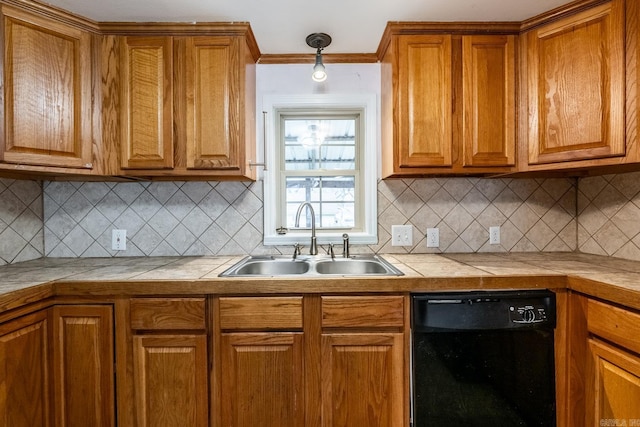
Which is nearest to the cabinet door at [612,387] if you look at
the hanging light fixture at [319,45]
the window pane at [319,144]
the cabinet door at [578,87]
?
the cabinet door at [578,87]

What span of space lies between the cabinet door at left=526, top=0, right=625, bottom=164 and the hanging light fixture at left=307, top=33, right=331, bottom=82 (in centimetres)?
107

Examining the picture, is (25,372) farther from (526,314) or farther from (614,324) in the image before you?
(614,324)

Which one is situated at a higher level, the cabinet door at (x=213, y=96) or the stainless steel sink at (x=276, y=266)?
the cabinet door at (x=213, y=96)

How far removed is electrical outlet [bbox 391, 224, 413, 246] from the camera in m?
1.94

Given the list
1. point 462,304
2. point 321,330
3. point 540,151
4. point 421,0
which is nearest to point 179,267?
point 321,330

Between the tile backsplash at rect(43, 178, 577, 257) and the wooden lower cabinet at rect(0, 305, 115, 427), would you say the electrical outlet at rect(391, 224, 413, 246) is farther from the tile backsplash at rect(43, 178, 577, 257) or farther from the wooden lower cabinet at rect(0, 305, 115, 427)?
the wooden lower cabinet at rect(0, 305, 115, 427)

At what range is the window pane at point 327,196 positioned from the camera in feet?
6.79

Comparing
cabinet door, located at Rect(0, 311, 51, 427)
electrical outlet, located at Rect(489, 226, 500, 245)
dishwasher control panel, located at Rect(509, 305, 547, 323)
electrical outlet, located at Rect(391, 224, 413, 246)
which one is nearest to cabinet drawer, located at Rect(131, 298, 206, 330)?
cabinet door, located at Rect(0, 311, 51, 427)

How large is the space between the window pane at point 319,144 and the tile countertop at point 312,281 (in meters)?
0.88

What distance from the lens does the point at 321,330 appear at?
4.32ft

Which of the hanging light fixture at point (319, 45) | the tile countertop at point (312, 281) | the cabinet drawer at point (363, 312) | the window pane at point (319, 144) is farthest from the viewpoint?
the window pane at point (319, 144)

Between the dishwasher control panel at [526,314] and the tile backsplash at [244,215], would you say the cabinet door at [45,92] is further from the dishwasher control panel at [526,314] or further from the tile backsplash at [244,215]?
the dishwasher control panel at [526,314]

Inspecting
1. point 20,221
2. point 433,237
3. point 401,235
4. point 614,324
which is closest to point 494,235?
point 433,237

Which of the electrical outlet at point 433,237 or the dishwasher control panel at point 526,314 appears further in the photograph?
the electrical outlet at point 433,237
